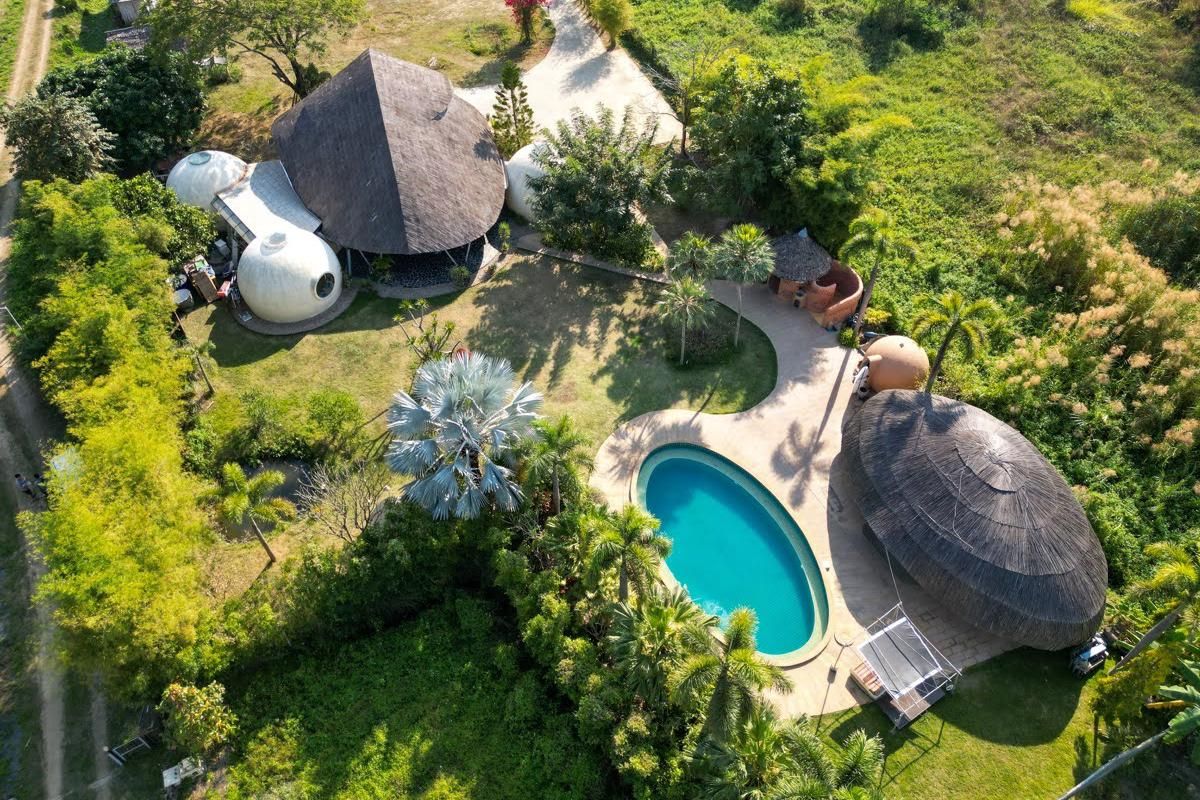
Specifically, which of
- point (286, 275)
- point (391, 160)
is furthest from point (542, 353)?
point (286, 275)

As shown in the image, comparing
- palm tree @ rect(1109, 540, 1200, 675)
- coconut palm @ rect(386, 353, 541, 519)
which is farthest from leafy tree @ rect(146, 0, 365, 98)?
palm tree @ rect(1109, 540, 1200, 675)

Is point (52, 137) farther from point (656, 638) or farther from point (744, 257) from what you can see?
point (656, 638)

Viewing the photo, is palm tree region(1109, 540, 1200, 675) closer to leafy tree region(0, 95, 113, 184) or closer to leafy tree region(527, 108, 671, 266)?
leafy tree region(527, 108, 671, 266)

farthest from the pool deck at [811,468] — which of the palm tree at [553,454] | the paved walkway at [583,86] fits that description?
the paved walkway at [583,86]

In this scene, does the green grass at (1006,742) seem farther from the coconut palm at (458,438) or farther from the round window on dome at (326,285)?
the round window on dome at (326,285)

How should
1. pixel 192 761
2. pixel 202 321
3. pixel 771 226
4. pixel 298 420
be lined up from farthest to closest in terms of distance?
pixel 771 226
pixel 202 321
pixel 298 420
pixel 192 761

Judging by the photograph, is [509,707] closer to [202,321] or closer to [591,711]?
[591,711]

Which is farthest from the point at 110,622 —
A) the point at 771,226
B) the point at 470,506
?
the point at 771,226
